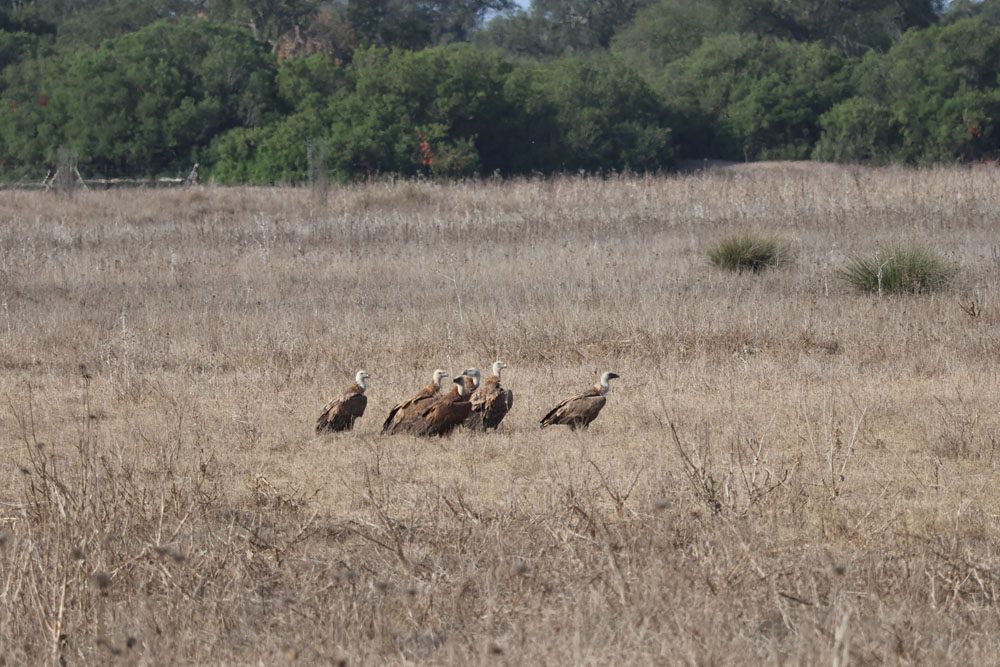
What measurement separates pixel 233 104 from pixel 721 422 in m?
34.9

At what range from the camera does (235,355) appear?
10.8m

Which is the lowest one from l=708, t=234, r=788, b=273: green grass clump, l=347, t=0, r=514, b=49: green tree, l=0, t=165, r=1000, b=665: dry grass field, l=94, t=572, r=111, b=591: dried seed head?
l=0, t=165, r=1000, b=665: dry grass field

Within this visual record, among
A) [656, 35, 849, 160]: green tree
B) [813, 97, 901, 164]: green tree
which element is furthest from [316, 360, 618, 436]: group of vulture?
[656, 35, 849, 160]: green tree

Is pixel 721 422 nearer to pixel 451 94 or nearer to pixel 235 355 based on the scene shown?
pixel 235 355

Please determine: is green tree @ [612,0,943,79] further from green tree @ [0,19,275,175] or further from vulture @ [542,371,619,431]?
vulture @ [542,371,619,431]

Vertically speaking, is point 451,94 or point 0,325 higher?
point 451,94

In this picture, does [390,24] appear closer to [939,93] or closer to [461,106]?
[461,106]

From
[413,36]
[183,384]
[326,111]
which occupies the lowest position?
[183,384]

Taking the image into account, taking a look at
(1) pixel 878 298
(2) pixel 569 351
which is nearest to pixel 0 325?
(2) pixel 569 351

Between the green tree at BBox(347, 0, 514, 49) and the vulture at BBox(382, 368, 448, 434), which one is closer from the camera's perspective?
the vulture at BBox(382, 368, 448, 434)

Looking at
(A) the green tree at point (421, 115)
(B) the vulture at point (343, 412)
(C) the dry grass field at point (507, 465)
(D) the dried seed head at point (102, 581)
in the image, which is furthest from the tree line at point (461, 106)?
(D) the dried seed head at point (102, 581)

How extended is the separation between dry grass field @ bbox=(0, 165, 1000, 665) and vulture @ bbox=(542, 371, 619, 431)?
4.6 inches

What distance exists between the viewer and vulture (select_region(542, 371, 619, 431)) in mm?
7781

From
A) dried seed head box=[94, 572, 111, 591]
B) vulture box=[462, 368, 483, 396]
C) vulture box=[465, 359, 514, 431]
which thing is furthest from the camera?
vulture box=[462, 368, 483, 396]
